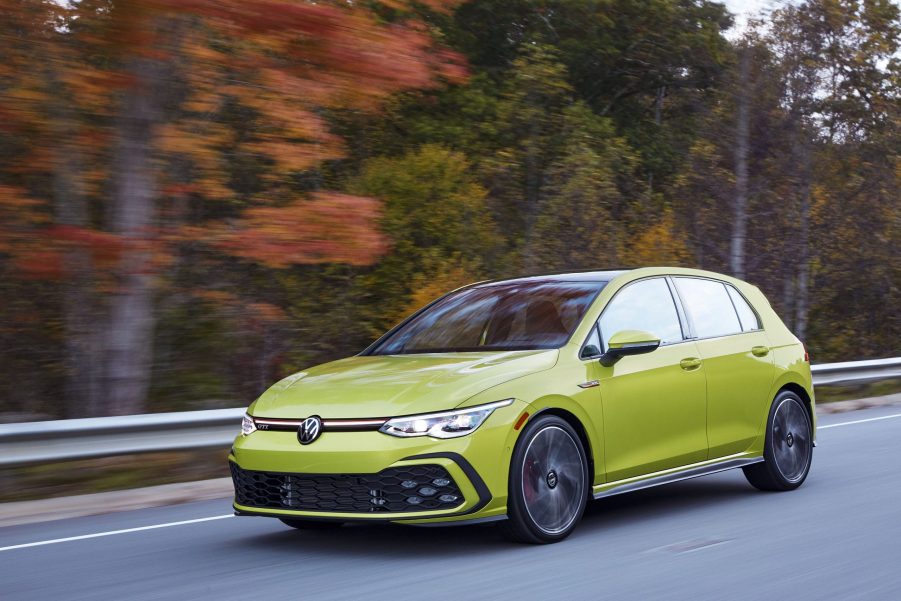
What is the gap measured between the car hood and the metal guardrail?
7.51 ft

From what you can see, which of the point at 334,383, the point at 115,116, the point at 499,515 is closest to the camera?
the point at 499,515

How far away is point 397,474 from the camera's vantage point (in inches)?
243

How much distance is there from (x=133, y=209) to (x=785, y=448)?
6208 mm

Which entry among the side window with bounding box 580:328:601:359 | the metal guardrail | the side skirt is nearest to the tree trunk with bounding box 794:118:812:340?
the side skirt

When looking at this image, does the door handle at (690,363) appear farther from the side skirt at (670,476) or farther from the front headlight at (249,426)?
the front headlight at (249,426)

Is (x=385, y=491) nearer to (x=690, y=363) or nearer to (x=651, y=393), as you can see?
(x=651, y=393)

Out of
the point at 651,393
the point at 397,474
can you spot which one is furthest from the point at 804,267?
the point at 397,474

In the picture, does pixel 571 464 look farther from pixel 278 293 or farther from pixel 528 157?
pixel 528 157

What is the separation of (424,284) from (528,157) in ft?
13.6

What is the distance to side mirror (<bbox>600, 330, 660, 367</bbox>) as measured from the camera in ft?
23.0

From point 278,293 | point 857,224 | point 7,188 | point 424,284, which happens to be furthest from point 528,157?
point 7,188

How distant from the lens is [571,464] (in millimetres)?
6781

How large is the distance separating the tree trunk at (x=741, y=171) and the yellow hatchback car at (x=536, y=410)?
15.2 metres

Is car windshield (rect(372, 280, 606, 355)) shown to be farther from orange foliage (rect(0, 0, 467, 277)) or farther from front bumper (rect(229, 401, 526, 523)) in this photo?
orange foliage (rect(0, 0, 467, 277))
